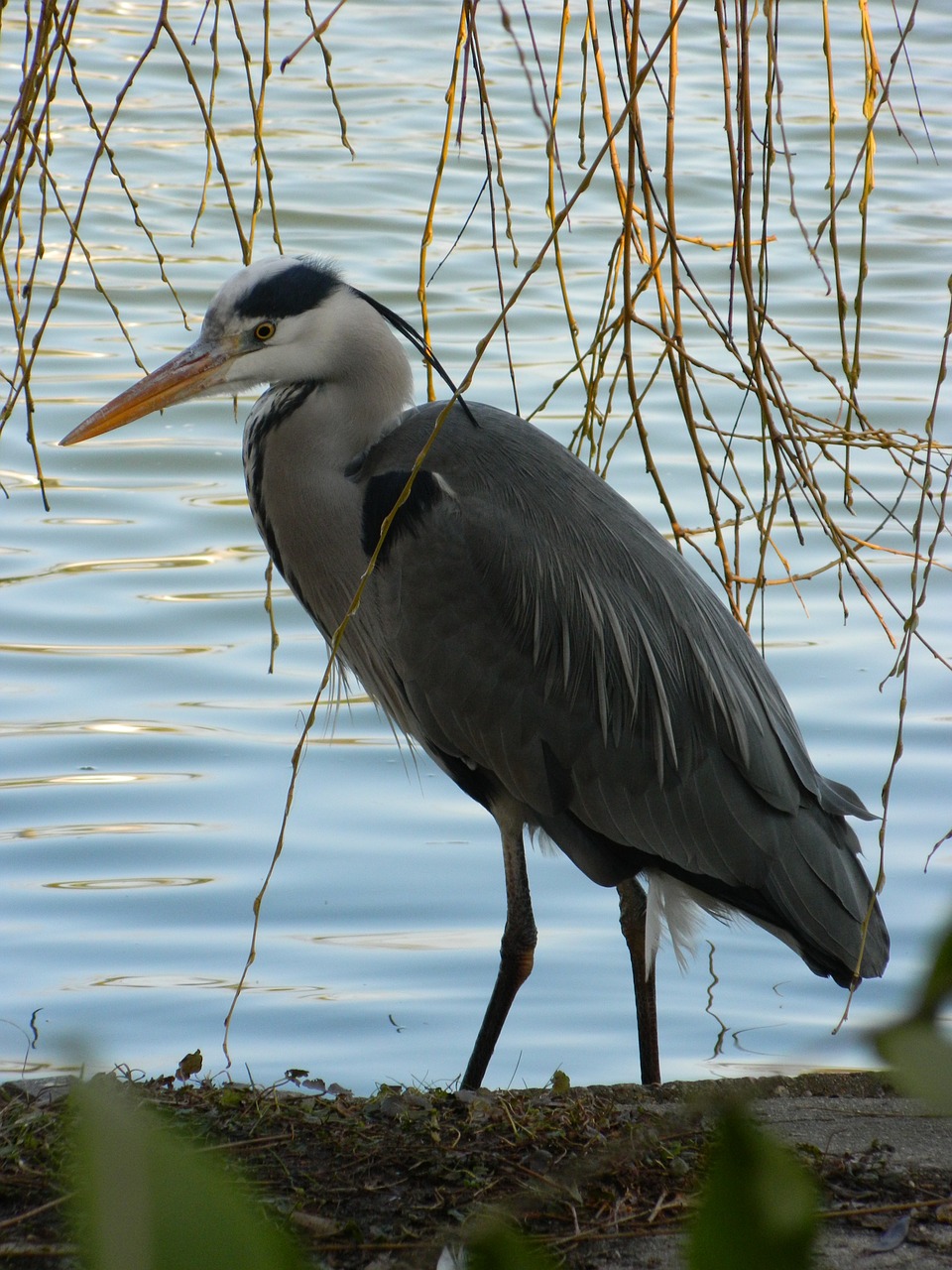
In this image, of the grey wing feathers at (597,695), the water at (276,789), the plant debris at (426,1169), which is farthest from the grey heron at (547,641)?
the plant debris at (426,1169)

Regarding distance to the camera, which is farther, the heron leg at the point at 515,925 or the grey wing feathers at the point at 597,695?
the heron leg at the point at 515,925

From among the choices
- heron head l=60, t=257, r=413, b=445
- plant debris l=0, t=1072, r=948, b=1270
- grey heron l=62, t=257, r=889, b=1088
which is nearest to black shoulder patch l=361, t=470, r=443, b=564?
grey heron l=62, t=257, r=889, b=1088

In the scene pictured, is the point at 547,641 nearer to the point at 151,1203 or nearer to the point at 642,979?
the point at 642,979

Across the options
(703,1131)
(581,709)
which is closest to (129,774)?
(581,709)

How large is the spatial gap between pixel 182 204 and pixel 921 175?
16.7 ft

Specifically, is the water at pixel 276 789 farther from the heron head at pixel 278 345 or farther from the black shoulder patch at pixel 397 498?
the heron head at pixel 278 345

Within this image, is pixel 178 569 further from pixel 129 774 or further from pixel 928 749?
pixel 928 749

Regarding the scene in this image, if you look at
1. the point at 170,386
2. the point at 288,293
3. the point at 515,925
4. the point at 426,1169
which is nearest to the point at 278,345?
the point at 288,293

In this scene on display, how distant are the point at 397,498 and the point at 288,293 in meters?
0.50

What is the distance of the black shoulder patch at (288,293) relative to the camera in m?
3.37

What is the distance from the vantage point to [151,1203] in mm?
520

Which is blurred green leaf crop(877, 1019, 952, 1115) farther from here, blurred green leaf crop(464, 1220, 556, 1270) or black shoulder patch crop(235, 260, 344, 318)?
black shoulder patch crop(235, 260, 344, 318)

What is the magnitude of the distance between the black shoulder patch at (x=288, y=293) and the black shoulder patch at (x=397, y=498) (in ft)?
1.30

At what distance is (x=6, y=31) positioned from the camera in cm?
1245
